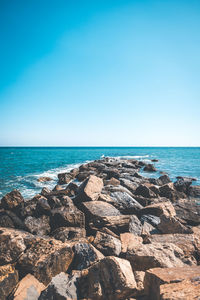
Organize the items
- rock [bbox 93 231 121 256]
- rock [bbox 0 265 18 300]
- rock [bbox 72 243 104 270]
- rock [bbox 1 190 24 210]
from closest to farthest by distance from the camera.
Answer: rock [bbox 0 265 18 300], rock [bbox 72 243 104 270], rock [bbox 93 231 121 256], rock [bbox 1 190 24 210]

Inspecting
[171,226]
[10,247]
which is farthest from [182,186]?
[10,247]

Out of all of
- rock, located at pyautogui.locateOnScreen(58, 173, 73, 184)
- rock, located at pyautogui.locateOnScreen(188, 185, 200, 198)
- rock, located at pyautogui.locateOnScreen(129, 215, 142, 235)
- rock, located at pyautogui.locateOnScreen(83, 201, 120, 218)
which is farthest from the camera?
rock, located at pyautogui.locateOnScreen(58, 173, 73, 184)

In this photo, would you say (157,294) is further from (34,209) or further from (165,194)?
(165,194)

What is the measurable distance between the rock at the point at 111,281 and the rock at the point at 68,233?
1824 mm

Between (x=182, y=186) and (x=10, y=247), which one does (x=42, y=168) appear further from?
(x=10, y=247)

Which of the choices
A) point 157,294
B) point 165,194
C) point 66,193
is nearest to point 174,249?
point 157,294

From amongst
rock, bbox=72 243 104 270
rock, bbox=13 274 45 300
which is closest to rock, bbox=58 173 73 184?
rock, bbox=72 243 104 270

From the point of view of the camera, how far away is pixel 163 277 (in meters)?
2.46

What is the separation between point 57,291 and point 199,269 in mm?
2375

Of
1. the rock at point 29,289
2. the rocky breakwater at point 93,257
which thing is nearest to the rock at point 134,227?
the rocky breakwater at point 93,257

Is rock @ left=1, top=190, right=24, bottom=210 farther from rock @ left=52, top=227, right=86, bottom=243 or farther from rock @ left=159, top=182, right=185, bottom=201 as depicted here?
rock @ left=159, top=182, right=185, bottom=201

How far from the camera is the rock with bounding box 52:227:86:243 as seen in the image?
4.57m

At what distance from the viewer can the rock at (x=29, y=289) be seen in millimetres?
2729

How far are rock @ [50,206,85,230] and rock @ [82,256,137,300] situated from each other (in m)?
2.43
